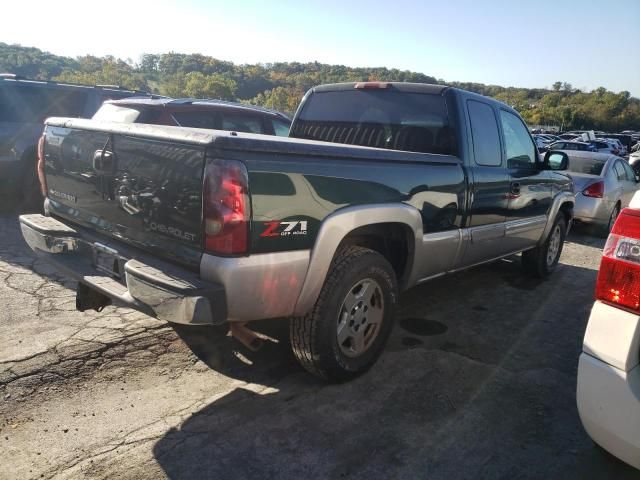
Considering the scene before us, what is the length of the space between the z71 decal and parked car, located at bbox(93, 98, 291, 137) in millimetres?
3993

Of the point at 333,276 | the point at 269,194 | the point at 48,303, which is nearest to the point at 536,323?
the point at 333,276

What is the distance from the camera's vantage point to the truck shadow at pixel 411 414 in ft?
7.98

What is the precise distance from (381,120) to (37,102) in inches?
231

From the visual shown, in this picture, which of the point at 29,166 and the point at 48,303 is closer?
the point at 48,303

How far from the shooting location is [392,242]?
351 centimetres

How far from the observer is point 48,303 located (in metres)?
4.22

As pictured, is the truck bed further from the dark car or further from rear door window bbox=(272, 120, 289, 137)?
the dark car

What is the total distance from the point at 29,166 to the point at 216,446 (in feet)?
21.2

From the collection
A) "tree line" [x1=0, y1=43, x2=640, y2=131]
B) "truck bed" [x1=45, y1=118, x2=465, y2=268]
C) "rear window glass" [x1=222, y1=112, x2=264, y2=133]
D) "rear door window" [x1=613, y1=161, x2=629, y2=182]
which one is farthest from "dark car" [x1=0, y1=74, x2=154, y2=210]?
"tree line" [x1=0, y1=43, x2=640, y2=131]

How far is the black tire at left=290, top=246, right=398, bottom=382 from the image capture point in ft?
9.46

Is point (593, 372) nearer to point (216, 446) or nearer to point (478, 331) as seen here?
point (216, 446)

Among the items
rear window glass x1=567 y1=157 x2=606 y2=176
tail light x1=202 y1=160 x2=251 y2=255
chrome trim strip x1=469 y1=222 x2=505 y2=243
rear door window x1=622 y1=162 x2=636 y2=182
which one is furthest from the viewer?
rear door window x1=622 y1=162 x2=636 y2=182

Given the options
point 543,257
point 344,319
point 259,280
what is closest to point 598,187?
point 543,257

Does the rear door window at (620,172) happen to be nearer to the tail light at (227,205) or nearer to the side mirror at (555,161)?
the side mirror at (555,161)
